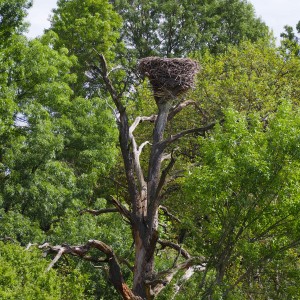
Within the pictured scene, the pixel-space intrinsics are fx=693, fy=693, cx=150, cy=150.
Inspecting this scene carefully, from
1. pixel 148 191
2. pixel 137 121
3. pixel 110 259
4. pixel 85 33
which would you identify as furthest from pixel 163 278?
pixel 85 33

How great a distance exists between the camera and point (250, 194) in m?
11.7

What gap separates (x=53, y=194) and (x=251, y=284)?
7217 mm

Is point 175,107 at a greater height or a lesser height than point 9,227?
greater

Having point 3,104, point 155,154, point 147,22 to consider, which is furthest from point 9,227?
point 147,22

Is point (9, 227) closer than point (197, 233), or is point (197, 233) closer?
point (197, 233)

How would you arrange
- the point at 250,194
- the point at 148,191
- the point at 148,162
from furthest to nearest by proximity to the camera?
1. the point at 148,162
2. the point at 148,191
3. the point at 250,194

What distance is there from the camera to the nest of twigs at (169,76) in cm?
1566

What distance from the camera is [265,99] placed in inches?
792

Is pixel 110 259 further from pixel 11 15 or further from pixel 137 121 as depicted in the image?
pixel 11 15

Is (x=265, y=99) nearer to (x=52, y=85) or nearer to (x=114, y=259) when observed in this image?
(x=52, y=85)

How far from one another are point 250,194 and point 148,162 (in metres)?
9.56

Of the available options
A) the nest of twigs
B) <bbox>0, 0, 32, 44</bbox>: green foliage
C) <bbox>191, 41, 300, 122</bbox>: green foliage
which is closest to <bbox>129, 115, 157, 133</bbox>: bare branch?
the nest of twigs

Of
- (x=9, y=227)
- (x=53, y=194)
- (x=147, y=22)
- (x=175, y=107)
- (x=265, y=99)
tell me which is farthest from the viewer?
(x=147, y=22)

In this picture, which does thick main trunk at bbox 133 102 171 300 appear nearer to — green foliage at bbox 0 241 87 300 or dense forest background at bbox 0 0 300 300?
dense forest background at bbox 0 0 300 300
